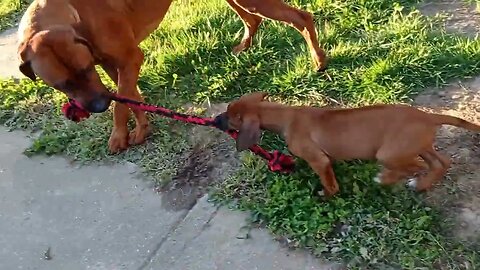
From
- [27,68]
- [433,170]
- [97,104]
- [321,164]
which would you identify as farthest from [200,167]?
[433,170]

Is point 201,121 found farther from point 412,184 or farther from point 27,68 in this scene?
point 412,184

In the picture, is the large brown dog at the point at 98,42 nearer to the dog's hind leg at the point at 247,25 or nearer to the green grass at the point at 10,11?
the dog's hind leg at the point at 247,25

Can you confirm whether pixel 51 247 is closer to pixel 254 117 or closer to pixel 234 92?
pixel 254 117

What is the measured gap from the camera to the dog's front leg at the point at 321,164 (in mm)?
3875

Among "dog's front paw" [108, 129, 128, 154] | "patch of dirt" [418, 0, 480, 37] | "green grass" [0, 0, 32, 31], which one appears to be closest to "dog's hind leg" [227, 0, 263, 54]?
"dog's front paw" [108, 129, 128, 154]

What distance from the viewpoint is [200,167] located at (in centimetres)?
443

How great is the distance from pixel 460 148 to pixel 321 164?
884mm

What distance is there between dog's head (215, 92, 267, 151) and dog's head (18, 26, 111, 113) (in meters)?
0.77

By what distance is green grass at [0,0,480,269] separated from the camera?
3.68m

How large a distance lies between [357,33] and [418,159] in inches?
64.2

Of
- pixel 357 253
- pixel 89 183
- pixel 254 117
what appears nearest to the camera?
pixel 357 253

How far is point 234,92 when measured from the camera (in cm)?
505

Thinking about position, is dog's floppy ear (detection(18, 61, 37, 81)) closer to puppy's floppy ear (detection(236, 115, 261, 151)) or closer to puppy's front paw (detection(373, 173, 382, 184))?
puppy's floppy ear (detection(236, 115, 261, 151))

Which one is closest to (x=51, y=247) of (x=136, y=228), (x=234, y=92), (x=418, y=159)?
(x=136, y=228)
